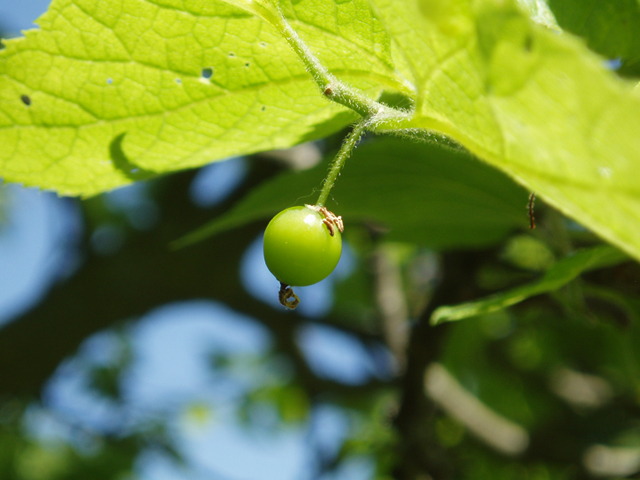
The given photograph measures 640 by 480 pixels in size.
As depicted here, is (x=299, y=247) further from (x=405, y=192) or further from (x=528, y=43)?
(x=405, y=192)

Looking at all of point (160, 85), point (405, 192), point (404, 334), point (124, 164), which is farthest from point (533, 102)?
point (404, 334)

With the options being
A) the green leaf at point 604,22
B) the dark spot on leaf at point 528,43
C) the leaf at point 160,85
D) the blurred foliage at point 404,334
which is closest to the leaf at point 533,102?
the dark spot on leaf at point 528,43

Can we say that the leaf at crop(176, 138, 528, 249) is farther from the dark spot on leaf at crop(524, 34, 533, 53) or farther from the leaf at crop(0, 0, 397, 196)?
the dark spot on leaf at crop(524, 34, 533, 53)

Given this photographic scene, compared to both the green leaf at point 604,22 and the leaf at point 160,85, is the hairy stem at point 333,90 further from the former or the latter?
the green leaf at point 604,22

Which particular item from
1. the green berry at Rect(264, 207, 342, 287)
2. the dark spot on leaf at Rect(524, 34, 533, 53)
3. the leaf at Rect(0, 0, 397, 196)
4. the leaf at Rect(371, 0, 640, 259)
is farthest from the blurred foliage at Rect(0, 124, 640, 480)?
the dark spot on leaf at Rect(524, 34, 533, 53)

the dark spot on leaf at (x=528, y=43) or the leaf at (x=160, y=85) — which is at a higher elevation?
the dark spot on leaf at (x=528, y=43)

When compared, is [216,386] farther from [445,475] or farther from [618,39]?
[618,39]

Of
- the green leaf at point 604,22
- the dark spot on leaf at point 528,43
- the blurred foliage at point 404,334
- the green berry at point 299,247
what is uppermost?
the dark spot on leaf at point 528,43

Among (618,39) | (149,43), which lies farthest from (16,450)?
(618,39)
